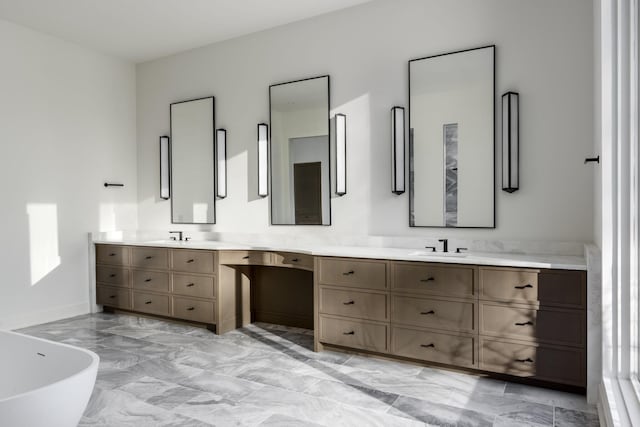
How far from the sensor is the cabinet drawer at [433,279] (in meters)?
3.00

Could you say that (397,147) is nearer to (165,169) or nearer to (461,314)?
(461,314)

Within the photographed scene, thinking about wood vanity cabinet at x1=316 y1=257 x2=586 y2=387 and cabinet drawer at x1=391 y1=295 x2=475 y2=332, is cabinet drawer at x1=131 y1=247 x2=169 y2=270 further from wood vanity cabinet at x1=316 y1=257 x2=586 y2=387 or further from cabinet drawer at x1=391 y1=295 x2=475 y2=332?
cabinet drawer at x1=391 y1=295 x2=475 y2=332

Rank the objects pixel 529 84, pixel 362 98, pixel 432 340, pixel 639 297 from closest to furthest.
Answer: pixel 639 297 → pixel 432 340 → pixel 529 84 → pixel 362 98

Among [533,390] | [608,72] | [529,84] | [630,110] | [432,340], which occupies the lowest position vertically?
[533,390]

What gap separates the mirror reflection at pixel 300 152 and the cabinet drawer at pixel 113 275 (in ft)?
5.36

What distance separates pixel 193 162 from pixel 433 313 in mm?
3021

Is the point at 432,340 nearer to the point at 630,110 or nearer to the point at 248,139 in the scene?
the point at 630,110

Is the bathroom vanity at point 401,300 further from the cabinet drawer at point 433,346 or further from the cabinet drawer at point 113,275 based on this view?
the cabinet drawer at point 113,275

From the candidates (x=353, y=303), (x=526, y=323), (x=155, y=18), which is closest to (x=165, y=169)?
(x=155, y=18)

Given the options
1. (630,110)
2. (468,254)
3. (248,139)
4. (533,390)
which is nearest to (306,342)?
(468,254)

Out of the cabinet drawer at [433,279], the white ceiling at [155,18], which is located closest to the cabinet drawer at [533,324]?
the cabinet drawer at [433,279]

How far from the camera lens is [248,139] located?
463cm

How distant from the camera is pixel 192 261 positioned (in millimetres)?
4281

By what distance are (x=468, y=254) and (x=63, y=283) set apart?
389 cm
